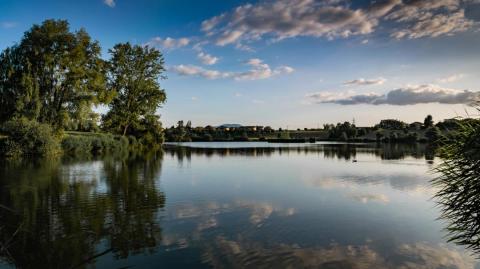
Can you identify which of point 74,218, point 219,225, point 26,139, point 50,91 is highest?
point 50,91

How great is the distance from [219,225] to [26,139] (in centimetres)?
3193

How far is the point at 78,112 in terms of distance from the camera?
4106 centimetres

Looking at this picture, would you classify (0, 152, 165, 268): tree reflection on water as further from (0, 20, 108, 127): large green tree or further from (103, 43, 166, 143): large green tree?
(103, 43, 166, 143): large green tree

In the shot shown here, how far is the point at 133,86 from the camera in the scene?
5559 cm

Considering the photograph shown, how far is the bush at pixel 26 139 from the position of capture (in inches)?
1340

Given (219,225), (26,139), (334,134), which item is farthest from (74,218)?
(334,134)

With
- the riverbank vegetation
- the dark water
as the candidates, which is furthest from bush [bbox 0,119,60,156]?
the dark water

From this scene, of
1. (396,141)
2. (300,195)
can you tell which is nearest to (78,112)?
(300,195)

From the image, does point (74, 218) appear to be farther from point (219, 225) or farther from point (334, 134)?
point (334, 134)

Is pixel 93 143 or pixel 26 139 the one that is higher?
pixel 26 139

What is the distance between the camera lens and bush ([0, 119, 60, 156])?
3403 cm

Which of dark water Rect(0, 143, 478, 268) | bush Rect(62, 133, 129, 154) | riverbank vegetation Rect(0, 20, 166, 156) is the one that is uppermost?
riverbank vegetation Rect(0, 20, 166, 156)

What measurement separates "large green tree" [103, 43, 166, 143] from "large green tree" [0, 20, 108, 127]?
12.0m

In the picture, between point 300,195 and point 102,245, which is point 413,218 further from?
point 102,245
